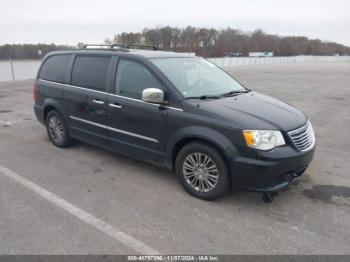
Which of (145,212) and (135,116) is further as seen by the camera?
(135,116)

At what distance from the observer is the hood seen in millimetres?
3441

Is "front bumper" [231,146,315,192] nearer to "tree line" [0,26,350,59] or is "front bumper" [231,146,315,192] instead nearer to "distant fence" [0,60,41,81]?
"tree line" [0,26,350,59]

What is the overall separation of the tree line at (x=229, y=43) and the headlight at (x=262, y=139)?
40241mm

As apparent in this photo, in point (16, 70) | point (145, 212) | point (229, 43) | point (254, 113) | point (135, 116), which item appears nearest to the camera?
point (145, 212)

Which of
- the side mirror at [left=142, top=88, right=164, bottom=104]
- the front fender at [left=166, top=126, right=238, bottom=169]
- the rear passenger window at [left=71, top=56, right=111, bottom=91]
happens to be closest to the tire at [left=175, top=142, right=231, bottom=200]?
the front fender at [left=166, top=126, right=238, bottom=169]

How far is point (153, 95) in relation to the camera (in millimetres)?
3791

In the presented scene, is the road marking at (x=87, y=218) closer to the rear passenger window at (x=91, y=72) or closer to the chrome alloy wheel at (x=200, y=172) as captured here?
the chrome alloy wheel at (x=200, y=172)

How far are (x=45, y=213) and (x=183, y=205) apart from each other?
1557mm

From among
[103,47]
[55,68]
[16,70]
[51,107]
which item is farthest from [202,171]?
[16,70]

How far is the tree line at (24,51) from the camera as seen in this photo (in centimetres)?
2258

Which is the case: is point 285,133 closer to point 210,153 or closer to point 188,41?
point 210,153

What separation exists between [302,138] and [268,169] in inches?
27.5

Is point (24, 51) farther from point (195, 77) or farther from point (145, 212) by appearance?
point (145, 212)

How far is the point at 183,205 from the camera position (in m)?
3.68
